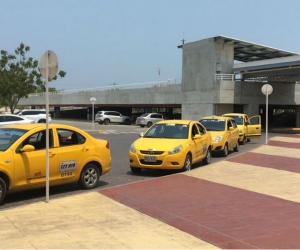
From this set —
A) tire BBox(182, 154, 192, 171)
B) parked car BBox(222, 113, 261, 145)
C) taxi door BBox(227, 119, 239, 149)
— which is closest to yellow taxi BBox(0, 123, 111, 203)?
tire BBox(182, 154, 192, 171)

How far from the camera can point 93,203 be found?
7.62 meters

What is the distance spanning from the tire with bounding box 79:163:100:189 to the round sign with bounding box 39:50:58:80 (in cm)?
247

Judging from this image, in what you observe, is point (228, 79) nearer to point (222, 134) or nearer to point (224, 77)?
point (224, 77)

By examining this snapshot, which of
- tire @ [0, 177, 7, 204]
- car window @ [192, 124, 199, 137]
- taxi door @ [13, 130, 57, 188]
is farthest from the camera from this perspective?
car window @ [192, 124, 199, 137]

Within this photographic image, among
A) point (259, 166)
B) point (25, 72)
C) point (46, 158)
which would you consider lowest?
point (259, 166)

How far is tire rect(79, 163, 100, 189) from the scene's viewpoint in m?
9.03

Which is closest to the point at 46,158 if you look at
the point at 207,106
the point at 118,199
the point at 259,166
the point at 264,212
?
the point at 118,199

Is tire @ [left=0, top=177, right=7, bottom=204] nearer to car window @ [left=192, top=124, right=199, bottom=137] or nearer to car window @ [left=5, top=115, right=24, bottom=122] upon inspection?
car window @ [left=192, top=124, right=199, bottom=137]

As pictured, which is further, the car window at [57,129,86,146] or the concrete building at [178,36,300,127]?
the concrete building at [178,36,300,127]

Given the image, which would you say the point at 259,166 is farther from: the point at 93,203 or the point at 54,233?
the point at 54,233

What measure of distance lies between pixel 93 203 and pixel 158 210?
1.34 metres

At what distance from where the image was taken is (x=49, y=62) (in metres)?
7.64

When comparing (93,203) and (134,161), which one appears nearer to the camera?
(93,203)

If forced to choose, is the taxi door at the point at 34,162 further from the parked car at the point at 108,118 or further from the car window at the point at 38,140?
the parked car at the point at 108,118
